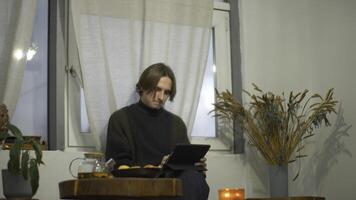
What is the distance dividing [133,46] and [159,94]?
0.40m

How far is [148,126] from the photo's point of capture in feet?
10.1

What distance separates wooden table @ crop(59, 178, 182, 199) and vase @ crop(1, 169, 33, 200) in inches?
20.1

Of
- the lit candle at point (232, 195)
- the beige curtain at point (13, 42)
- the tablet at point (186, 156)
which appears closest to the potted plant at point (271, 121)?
the lit candle at point (232, 195)

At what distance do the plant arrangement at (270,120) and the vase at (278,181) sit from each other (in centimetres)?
4

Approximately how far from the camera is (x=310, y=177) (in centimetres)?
387

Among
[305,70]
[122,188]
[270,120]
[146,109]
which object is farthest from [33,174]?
[305,70]

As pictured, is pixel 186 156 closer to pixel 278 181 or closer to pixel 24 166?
pixel 24 166

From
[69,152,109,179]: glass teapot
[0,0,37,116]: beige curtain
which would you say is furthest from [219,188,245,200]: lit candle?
[0,0,37,116]: beige curtain

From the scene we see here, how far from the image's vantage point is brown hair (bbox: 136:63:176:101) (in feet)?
9.94

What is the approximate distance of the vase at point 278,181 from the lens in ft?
11.1

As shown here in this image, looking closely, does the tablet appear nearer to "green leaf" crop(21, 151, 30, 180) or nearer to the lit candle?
the lit candle

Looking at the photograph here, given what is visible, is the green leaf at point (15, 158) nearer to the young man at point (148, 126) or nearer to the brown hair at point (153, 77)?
the young man at point (148, 126)

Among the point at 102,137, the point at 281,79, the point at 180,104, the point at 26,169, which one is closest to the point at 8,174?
the point at 26,169

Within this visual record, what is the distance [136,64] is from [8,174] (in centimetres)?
105
